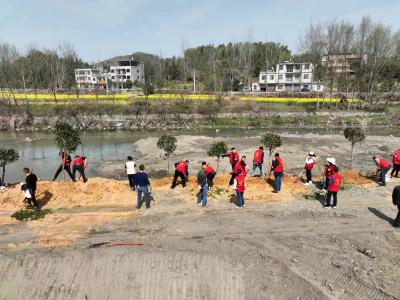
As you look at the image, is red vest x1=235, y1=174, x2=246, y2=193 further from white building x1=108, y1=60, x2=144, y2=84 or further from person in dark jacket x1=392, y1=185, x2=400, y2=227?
white building x1=108, y1=60, x2=144, y2=84

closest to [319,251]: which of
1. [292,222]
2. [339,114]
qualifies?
[292,222]

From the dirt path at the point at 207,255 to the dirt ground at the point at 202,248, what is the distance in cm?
3

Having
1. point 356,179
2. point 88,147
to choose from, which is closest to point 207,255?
point 356,179

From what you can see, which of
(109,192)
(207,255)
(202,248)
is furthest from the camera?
(109,192)

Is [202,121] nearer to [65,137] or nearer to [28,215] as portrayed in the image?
[65,137]

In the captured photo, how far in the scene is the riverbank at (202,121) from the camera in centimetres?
4869

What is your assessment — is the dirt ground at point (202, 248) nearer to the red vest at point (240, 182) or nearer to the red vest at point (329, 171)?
the red vest at point (240, 182)

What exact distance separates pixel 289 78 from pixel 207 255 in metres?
78.2

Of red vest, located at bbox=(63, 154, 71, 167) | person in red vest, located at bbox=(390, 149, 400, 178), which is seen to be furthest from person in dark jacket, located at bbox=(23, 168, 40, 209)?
person in red vest, located at bbox=(390, 149, 400, 178)

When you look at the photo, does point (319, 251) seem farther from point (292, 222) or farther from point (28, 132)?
point (28, 132)

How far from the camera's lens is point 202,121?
170ft

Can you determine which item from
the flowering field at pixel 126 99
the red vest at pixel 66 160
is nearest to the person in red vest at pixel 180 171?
the red vest at pixel 66 160

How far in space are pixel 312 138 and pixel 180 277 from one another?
99.5ft

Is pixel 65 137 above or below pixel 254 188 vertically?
above
